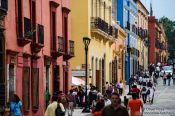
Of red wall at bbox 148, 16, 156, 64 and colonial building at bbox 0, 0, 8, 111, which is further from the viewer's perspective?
red wall at bbox 148, 16, 156, 64

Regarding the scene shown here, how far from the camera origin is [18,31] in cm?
2920

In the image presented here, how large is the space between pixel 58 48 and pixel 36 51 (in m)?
5.21

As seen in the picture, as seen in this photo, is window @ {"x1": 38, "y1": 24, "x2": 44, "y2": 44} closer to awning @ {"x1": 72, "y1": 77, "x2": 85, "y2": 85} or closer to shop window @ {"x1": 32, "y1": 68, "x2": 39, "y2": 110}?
shop window @ {"x1": 32, "y1": 68, "x2": 39, "y2": 110}

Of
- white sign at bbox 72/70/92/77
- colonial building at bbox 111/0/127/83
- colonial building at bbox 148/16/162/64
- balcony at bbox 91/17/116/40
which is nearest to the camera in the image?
white sign at bbox 72/70/92/77

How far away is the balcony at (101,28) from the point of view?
50.5 metres

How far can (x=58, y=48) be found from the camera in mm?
37781

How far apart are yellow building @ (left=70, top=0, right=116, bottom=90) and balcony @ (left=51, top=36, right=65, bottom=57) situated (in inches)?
332

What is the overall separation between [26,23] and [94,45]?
23.0m

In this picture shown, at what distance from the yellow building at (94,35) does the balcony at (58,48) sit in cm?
842

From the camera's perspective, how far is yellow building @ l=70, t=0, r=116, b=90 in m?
48.5

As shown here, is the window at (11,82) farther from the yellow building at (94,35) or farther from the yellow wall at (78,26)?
the yellow wall at (78,26)

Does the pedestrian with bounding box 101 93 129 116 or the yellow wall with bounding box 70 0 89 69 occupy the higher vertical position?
the yellow wall with bounding box 70 0 89 69

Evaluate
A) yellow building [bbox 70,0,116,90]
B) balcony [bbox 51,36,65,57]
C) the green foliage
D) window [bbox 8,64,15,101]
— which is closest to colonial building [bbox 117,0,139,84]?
yellow building [bbox 70,0,116,90]

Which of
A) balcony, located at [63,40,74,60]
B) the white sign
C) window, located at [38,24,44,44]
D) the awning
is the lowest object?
the awning
